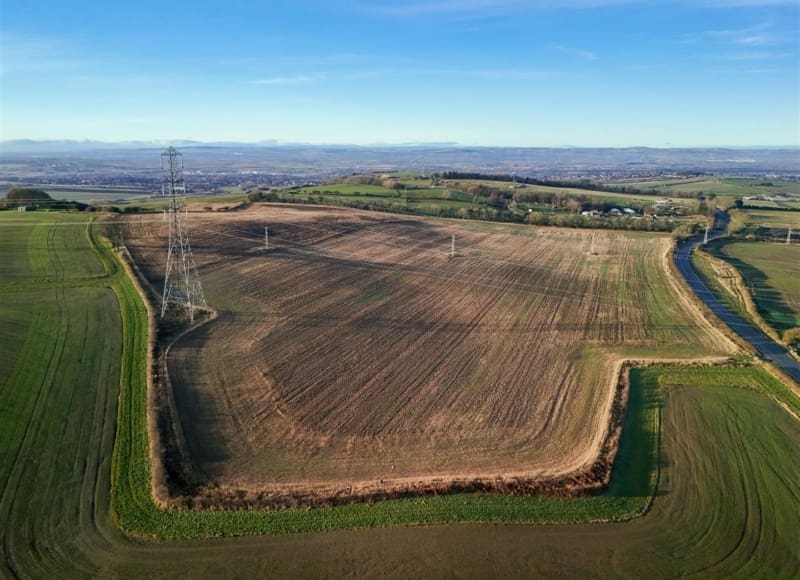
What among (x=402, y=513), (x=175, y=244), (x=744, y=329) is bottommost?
(x=402, y=513)

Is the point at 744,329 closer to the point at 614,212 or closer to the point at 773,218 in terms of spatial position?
the point at 614,212

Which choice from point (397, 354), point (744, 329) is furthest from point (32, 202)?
point (744, 329)

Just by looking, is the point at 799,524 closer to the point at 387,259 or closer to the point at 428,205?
the point at 387,259

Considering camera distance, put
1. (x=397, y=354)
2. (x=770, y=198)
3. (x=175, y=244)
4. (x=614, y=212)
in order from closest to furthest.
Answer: (x=397, y=354) → (x=175, y=244) → (x=614, y=212) → (x=770, y=198)

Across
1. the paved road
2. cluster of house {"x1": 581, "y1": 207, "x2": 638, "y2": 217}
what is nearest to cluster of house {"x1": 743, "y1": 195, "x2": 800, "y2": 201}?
cluster of house {"x1": 581, "y1": 207, "x2": 638, "y2": 217}

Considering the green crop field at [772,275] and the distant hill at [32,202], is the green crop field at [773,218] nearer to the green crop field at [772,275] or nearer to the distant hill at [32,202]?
the green crop field at [772,275]

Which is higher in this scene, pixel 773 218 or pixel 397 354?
pixel 773 218

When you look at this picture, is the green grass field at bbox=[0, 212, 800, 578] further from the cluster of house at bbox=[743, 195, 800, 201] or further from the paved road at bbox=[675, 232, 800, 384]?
the cluster of house at bbox=[743, 195, 800, 201]
